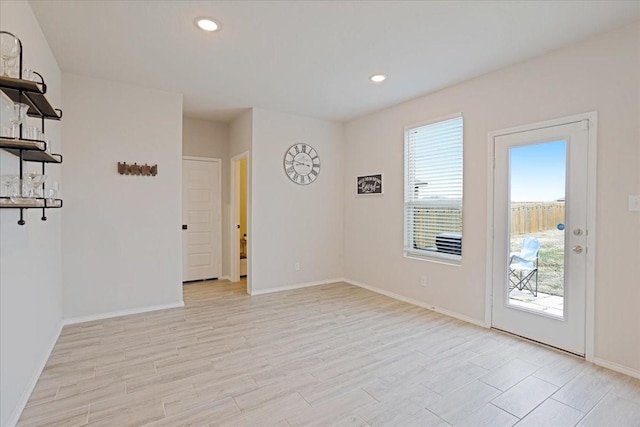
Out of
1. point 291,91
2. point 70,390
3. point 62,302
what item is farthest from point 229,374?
point 291,91

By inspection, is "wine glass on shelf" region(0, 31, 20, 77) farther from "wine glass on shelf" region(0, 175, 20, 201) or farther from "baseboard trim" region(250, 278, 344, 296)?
"baseboard trim" region(250, 278, 344, 296)

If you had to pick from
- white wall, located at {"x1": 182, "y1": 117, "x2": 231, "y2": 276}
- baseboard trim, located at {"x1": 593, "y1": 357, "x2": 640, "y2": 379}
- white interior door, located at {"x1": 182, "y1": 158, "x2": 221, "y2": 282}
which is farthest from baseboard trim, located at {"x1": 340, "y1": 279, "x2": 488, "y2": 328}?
white interior door, located at {"x1": 182, "y1": 158, "x2": 221, "y2": 282}

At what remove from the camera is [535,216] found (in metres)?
3.03

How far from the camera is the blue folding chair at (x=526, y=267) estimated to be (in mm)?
3068

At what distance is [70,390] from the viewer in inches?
88.4

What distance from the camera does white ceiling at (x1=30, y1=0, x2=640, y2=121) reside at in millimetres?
2332

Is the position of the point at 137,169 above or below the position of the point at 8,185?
above

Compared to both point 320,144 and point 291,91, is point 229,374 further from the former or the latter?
point 320,144

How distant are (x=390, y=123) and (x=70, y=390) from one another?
14.4 feet

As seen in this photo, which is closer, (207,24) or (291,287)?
(207,24)

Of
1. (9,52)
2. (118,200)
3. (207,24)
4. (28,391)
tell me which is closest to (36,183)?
(9,52)

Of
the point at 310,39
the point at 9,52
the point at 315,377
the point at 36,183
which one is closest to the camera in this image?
the point at 9,52

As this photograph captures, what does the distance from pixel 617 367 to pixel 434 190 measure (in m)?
2.31

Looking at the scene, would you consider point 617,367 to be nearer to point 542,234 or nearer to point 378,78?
point 542,234
